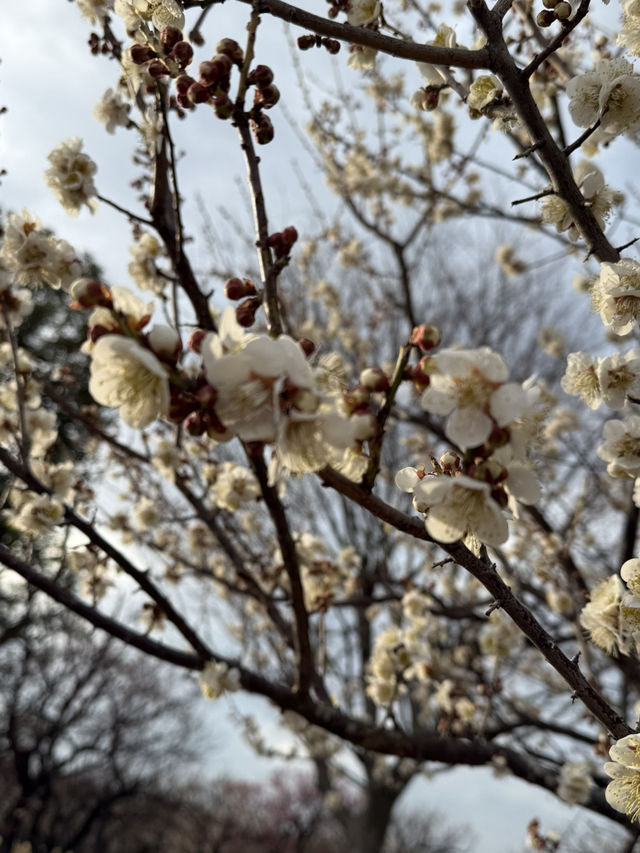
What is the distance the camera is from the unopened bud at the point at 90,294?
2.75ft

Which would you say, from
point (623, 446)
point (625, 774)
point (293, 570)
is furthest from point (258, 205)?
point (625, 774)

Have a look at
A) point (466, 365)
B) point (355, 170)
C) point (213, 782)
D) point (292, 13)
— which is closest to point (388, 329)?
point (355, 170)

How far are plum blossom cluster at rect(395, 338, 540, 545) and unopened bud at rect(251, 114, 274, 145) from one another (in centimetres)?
83

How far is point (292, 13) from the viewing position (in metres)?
1.37

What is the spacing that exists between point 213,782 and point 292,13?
27787 millimetres

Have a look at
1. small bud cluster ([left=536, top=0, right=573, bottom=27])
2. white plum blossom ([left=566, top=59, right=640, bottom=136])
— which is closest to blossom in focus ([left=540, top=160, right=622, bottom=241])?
white plum blossom ([left=566, top=59, right=640, bottom=136])

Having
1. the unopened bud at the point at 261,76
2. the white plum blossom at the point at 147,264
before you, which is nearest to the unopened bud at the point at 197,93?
the unopened bud at the point at 261,76

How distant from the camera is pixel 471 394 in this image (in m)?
0.85

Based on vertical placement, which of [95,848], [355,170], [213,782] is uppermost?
[355,170]

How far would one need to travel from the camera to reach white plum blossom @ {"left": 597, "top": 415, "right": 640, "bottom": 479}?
1530 millimetres

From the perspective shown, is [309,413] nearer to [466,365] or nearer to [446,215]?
[466,365]

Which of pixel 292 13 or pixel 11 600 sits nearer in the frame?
pixel 292 13

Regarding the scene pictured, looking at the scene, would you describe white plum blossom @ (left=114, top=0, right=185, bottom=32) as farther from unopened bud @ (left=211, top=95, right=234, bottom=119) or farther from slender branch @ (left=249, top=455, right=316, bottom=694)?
slender branch @ (left=249, top=455, right=316, bottom=694)

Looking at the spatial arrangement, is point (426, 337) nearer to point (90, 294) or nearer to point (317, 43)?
point (90, 294)
